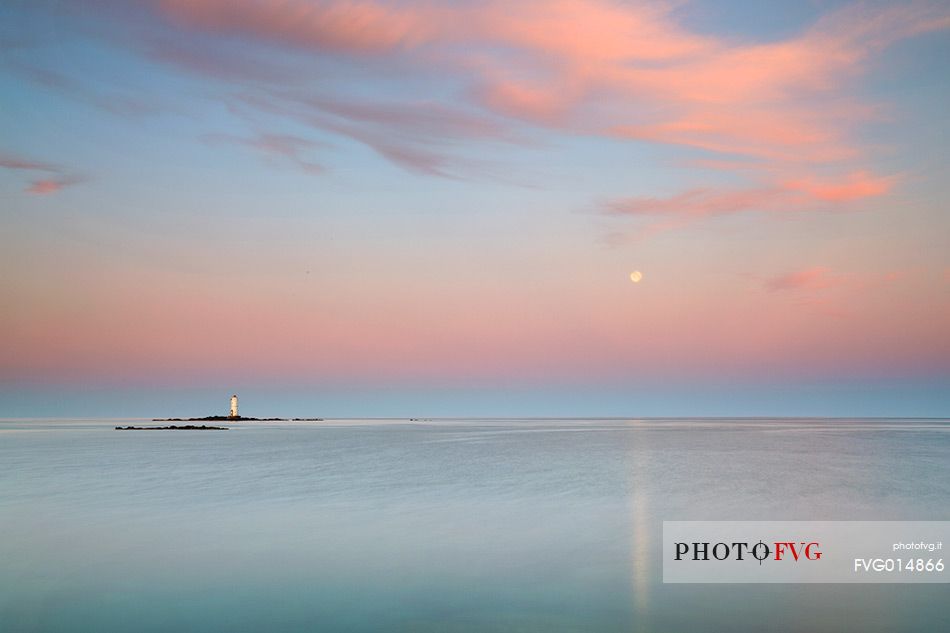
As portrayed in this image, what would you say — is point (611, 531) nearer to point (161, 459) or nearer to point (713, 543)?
point (713, 543)

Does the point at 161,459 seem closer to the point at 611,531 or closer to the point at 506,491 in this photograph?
the point at 506,491

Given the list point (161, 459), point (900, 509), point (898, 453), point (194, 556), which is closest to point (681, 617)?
point (194, 556)

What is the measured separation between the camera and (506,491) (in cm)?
2461

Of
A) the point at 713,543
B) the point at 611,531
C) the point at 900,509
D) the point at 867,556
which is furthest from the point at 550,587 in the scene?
the point at 900,509

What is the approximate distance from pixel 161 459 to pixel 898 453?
156 feet

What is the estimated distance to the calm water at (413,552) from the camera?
32.2ft

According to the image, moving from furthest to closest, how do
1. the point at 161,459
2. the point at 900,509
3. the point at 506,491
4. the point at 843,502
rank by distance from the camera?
1. the point at 161,459
2. the point at 506,491
3. the point at 843,502
4. the point at 900,509

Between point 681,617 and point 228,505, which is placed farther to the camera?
point 228,505

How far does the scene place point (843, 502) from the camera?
2181 centimetres

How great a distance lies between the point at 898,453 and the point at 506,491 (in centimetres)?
3535

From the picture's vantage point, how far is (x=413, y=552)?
14.1 m

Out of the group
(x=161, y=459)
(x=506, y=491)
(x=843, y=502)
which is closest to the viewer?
(x=843, y=502)

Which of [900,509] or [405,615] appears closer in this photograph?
[405,615]

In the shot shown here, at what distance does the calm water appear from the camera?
32.2 feet
